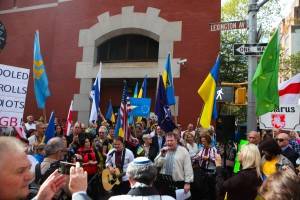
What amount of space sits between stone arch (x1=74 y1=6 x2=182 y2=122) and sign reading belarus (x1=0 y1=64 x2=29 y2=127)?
9.90m

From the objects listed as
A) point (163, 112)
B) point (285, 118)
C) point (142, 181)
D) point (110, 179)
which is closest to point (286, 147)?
point (285, 118)

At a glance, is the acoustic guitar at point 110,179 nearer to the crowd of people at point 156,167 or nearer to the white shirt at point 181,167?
the crowd of people at point 156,167

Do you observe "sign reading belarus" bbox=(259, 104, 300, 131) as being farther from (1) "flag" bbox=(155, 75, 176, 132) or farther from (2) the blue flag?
(2) the blue flag

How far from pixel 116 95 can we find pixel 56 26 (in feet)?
16.3

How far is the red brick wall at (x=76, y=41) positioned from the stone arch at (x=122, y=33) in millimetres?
292

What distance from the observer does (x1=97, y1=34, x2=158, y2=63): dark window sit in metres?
18.5

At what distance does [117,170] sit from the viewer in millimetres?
7258

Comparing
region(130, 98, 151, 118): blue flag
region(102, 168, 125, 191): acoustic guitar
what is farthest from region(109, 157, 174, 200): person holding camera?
region(130, 98, 151, 118): blue flag

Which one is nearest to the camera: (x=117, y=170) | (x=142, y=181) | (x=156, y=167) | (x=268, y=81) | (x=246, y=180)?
(x=142, y=181)

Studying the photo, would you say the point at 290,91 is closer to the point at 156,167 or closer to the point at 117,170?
the point at 117,170

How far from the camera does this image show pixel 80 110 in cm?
1839

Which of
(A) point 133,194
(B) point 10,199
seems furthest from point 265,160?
(B) point 10,199

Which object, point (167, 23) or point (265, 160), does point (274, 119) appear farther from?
point (167, 23)

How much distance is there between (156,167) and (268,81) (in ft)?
14.7
